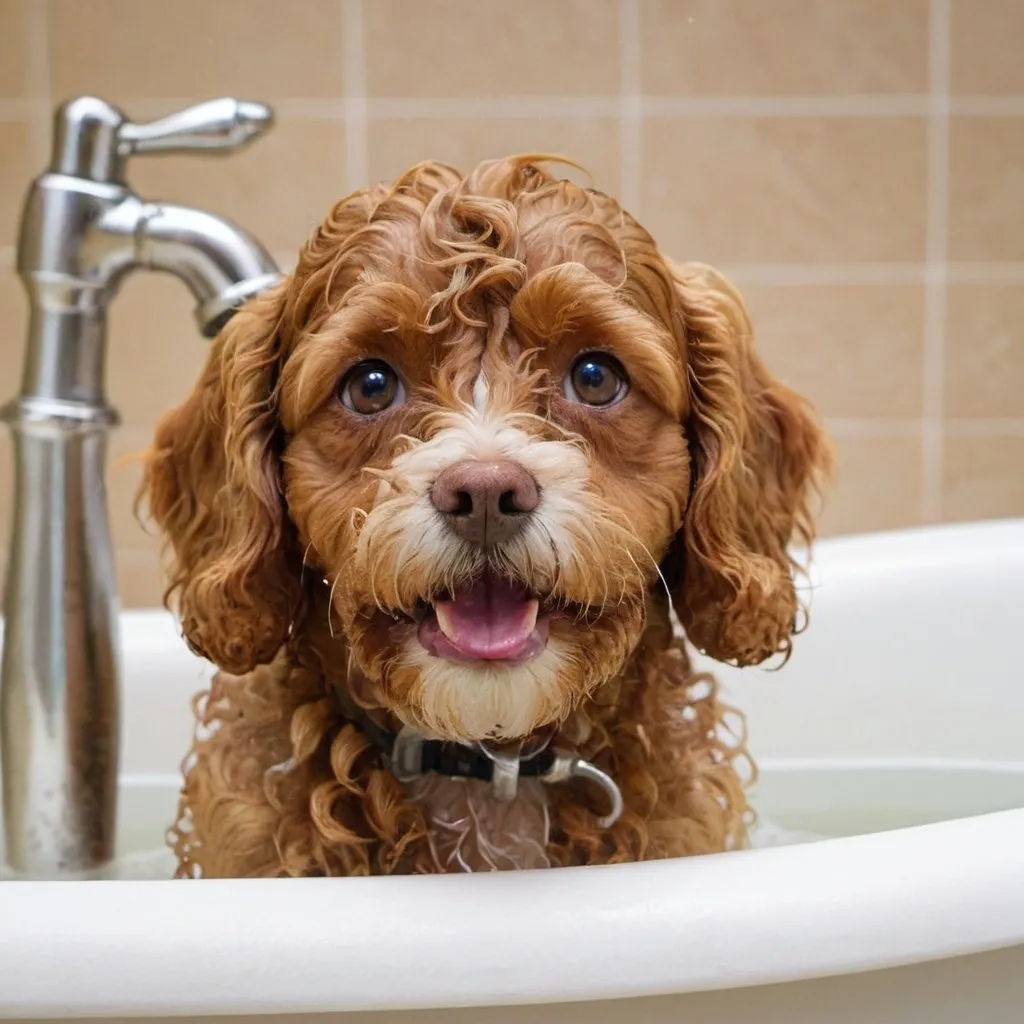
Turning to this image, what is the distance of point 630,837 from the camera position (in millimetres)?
1355

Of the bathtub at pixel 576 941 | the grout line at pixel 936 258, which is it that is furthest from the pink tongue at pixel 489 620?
the grout line at pixel 936 258

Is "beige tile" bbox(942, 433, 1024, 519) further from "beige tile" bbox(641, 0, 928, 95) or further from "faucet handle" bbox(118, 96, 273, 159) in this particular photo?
"faucet handle" bbox(118, 96, 273, 159)

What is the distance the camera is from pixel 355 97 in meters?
2.65

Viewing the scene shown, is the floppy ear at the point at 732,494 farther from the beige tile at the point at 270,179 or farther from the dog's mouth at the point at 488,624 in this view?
the beige tile at the point at 270,179

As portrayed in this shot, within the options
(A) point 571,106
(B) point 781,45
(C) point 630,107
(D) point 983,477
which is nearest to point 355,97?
(A) point 571,106

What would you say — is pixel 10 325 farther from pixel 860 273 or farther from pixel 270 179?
pixel 860 273

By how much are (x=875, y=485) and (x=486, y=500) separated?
202cm

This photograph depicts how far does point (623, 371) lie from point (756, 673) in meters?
1.10

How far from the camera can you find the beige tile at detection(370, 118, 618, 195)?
2625 mm

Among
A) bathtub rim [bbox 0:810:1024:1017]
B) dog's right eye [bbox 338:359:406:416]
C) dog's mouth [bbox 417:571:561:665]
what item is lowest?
bathtub rim [bbox 0:810:1024:1017]

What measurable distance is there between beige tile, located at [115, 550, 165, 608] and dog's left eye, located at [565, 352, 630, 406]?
1.85m

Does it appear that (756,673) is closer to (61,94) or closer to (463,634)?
(463,634)

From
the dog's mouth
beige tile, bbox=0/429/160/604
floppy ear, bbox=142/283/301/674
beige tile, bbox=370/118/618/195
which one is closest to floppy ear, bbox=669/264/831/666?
the dog's mouth

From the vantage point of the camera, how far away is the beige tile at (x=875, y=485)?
2846 millimetres
